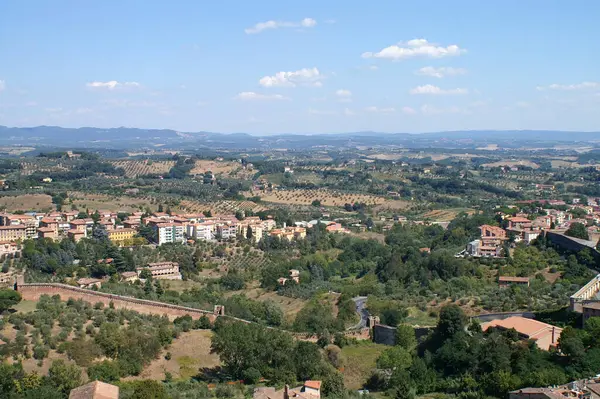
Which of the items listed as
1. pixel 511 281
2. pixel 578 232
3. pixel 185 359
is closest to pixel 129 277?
pixel 185 359

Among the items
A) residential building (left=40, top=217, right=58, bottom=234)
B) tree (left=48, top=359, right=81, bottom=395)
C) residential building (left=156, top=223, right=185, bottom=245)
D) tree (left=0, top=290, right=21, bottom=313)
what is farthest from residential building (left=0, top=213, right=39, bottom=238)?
tree (left=48, top=359, right=81, bottom=395)

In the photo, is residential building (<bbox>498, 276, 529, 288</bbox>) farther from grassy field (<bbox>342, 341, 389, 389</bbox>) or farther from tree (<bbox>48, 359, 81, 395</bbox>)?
tree (<bbox>48, 359, 81, 395</bbox>)

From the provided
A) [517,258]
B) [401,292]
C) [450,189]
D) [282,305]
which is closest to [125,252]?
[282,305]

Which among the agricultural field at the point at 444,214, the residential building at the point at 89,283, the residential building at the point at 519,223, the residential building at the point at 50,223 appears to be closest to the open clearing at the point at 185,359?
the residential building at the point at 89,283

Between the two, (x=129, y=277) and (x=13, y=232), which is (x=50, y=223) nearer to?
(x=13, y=232)

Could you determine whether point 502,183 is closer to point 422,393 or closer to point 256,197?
point 256,197

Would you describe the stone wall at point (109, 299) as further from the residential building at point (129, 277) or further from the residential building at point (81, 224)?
the residential building at point (81, 224)

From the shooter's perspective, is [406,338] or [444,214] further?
[444,214]
